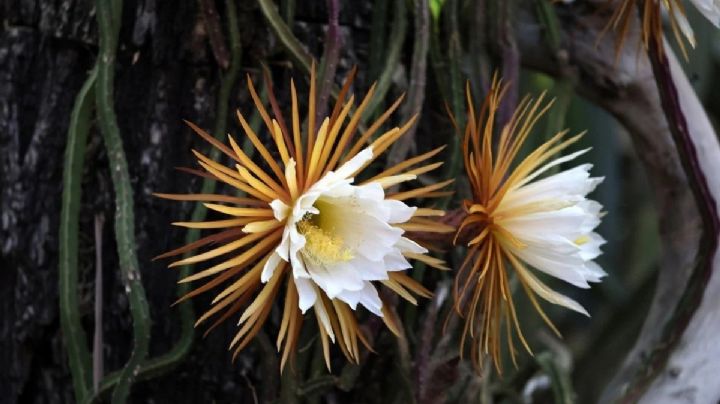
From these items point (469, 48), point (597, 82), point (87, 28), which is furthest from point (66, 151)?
point (597, 82)

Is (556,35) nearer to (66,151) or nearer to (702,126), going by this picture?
(702,126)

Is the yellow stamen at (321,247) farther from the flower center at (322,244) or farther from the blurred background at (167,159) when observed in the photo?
the blurred background at (167,159)

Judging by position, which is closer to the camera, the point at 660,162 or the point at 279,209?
the point at 279,209

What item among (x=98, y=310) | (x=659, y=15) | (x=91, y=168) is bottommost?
(x=98, y=310)

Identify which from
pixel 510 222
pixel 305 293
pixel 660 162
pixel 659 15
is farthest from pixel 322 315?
pixel 660 162

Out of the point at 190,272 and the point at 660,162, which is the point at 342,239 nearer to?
the point at 190,272

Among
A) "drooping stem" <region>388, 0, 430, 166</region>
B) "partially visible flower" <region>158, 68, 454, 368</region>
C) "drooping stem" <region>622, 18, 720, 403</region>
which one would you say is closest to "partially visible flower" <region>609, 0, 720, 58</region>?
"drooping stem" <region>622, 18, 720, 403</region>

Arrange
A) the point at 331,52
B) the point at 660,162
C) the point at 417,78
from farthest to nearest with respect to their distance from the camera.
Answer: the point at 660,162 < the point at 417,78 < the point at 331,52

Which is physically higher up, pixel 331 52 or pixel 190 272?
pixel 331 52

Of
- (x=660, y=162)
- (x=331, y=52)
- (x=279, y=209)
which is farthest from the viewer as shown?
(x=660, y=162)
